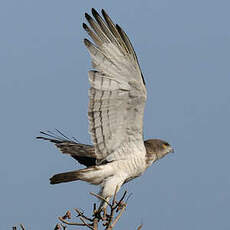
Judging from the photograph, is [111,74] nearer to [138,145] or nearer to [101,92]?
[101,92]

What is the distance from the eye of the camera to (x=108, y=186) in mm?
6672

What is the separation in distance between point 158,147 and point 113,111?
3.96 feet

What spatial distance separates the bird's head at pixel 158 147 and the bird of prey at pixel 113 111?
3 centimetres

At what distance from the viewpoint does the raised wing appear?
249 inches

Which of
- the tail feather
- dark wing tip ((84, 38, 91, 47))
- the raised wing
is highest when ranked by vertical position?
dark wing tip ((84, 38, 91, 47))

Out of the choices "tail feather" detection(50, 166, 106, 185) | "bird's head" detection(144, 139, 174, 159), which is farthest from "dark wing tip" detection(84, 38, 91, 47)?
"bird's head" detection(144, 139, 174, 159)

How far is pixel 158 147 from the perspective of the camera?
748 centimetres

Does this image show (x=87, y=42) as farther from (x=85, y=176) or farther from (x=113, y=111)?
(x=85, y=176)

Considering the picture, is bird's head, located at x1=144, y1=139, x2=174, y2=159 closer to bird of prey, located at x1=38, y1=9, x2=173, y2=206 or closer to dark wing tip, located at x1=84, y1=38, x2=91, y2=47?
bird of prey, located at x1=38, y1=9, x2=173, y2=206

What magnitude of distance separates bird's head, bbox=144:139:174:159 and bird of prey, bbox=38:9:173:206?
0.03 m

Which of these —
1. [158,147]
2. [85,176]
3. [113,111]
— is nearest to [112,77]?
[113,111]

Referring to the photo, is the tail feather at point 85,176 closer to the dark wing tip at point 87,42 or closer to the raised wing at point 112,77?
the raised wing at point 112,77

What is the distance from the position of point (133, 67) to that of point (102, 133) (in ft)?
3.19

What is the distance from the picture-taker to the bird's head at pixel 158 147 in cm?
731
